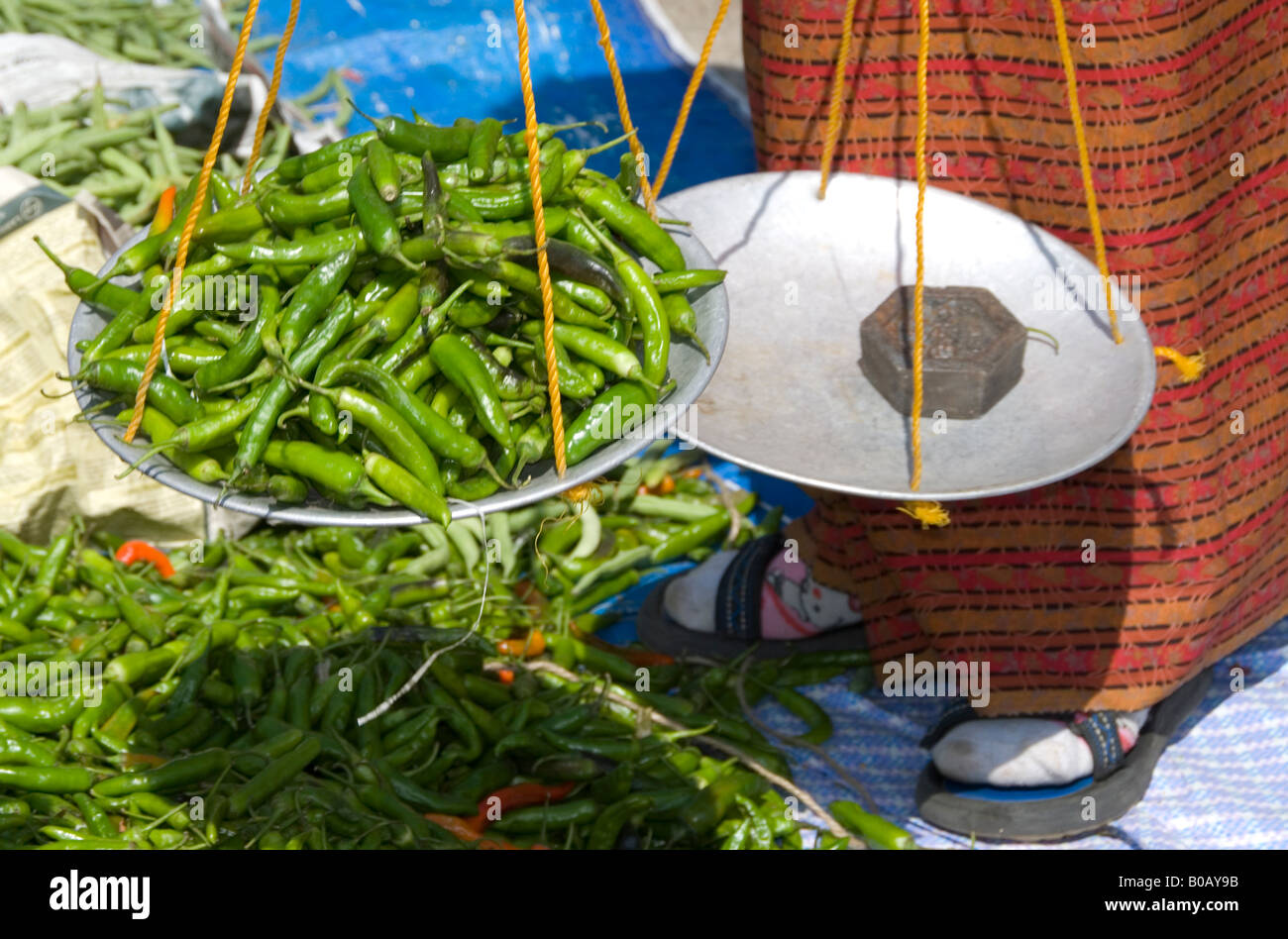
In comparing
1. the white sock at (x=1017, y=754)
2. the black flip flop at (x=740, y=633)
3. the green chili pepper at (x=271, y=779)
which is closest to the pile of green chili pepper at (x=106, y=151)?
the black flip flop at (x=740, y=633)

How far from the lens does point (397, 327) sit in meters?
1.97

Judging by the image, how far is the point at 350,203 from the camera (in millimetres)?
2064

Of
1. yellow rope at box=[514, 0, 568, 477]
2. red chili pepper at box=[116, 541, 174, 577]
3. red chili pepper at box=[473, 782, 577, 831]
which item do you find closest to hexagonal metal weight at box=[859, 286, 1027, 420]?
yellow rope at box=[514, 0, 568, 477]

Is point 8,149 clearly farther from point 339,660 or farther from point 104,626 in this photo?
point 339,660

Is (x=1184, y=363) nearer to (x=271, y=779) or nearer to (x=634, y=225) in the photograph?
(x=634, y=225)

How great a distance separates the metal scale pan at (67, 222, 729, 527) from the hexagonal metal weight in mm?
411

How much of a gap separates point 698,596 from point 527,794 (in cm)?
90

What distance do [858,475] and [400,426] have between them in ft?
2.44

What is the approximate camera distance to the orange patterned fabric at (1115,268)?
2777 millimetres

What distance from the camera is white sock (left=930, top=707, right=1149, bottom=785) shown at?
328 centimetres

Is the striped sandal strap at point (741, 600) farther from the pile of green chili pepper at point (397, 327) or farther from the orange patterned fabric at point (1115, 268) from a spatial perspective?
the pile of green chili pepper at point (397, 327)

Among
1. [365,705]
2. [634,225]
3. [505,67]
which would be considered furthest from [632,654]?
[505,67]

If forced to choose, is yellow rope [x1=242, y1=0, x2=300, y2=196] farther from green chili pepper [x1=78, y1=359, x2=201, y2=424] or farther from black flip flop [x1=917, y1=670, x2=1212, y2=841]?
black flip flop [x1=917, y1=670, x2=1212, y2=841]

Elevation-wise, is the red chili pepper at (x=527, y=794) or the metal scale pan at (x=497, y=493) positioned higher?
the metal scale pan at (x=497, y=493)
